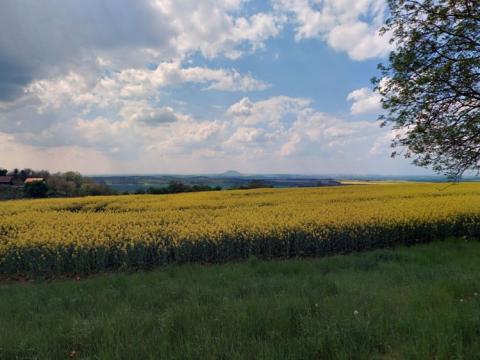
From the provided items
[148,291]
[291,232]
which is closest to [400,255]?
[291,232]

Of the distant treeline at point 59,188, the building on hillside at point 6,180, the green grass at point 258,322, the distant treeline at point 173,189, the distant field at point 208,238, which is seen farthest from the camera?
the building on hillside at point 6,180

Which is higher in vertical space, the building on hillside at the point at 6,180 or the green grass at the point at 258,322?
the building on hillside at the point at 6,180

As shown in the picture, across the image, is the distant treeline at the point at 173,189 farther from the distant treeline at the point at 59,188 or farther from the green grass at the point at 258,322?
the green grass at the point at 258,322

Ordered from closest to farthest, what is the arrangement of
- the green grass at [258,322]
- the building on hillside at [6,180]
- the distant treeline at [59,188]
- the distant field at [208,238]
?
the green grass at [258,322]
the distant field at [208,238]
the distant treeline at [59,188]
the building on hillside at [6,180]

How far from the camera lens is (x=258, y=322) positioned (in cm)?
358

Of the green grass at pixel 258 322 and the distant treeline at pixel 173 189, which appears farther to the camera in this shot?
the distant treeline at pixel 173 189

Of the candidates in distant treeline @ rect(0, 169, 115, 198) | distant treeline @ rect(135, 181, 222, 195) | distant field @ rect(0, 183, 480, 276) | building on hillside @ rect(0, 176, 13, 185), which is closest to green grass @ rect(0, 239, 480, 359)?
distant field @ rect(0, 183, 480, 276)

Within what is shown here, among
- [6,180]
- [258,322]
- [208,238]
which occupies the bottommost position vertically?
[208,238]

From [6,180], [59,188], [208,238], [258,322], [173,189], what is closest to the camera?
[258,322]

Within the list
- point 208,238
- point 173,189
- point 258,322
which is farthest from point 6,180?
point 258,322

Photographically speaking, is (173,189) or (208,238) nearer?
(208,238)

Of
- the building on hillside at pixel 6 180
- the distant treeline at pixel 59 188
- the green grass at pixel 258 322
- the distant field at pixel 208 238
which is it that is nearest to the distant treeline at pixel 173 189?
the distant treeline at pixel 59 188

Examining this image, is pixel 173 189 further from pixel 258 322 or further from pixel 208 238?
pixel 258 322

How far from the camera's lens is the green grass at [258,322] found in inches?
115
